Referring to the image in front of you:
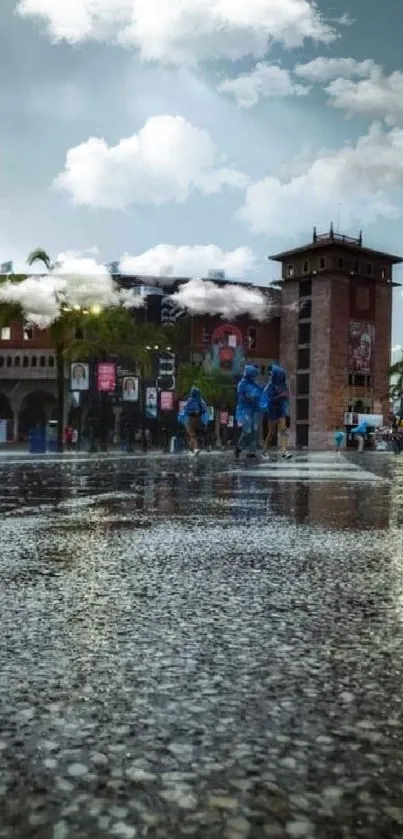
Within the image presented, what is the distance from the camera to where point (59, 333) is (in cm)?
4322

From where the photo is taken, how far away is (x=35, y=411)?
87812 millimetres

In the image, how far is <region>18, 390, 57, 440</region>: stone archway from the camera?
285 feet

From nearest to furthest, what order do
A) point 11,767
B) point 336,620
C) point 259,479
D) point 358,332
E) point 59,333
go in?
point 11,767, point 336,620, point 259,479, point 59,333, point 358,332

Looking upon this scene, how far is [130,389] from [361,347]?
4699 centimetres

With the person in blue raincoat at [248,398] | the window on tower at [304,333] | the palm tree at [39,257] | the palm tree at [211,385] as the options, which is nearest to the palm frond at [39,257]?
the palm tree at [39,257]

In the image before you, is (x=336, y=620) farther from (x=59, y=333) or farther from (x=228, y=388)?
(x=228, y=388)

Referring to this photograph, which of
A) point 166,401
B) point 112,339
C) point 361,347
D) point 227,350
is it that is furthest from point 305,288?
point 112,339

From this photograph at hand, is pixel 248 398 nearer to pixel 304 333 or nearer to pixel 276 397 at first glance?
pixel 276 397

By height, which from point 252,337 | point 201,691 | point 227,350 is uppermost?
point 252,337

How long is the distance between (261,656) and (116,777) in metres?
0.97

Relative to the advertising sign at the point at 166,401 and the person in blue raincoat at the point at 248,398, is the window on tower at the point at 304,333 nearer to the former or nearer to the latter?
the advertising sign at the point at 166,401

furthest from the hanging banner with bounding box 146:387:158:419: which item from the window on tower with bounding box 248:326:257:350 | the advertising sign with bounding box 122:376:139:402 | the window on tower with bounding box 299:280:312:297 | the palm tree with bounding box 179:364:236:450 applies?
the window on tower with bounding box 299:280:312:297

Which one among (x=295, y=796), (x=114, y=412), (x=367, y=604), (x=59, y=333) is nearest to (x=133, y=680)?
(x=295, y=796)

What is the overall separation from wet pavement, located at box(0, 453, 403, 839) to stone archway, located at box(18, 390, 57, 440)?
83.0 m
